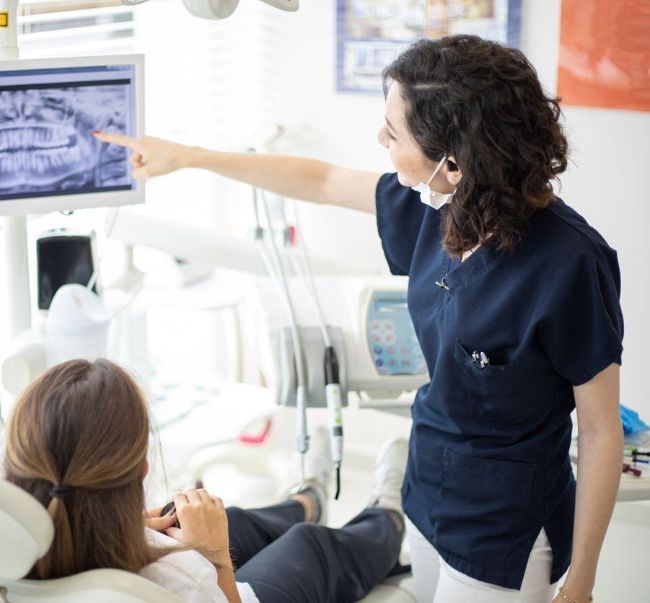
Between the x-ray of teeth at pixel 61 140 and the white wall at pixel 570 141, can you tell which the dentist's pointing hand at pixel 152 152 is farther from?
the white wall at pixel 570 141

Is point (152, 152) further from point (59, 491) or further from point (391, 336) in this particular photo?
point (59, 491)

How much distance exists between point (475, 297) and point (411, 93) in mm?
297

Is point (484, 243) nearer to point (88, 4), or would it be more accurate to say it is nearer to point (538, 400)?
point (538, 400)

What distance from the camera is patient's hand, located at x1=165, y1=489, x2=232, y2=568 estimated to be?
1.31m

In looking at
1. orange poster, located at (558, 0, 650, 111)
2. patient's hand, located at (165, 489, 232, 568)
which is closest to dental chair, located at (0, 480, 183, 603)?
patient's hand, located at (165, 489, 232, 568)

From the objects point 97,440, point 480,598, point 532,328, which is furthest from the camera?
point 480,598

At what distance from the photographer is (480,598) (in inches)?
56.9

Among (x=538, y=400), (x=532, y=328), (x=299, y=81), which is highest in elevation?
(x=299, y=81)

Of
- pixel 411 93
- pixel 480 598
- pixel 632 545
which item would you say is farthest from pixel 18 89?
pixel 632 545

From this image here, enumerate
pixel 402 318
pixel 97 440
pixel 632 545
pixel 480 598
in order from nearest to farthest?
pixel 97 440
pixel 480 598
pixel 402 318
pixel 632 545

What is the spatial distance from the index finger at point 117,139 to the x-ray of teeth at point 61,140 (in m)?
0.02

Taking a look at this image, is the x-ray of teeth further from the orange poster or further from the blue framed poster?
the orange poster

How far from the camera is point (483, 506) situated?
1436mm

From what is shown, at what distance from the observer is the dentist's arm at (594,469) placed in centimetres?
130
